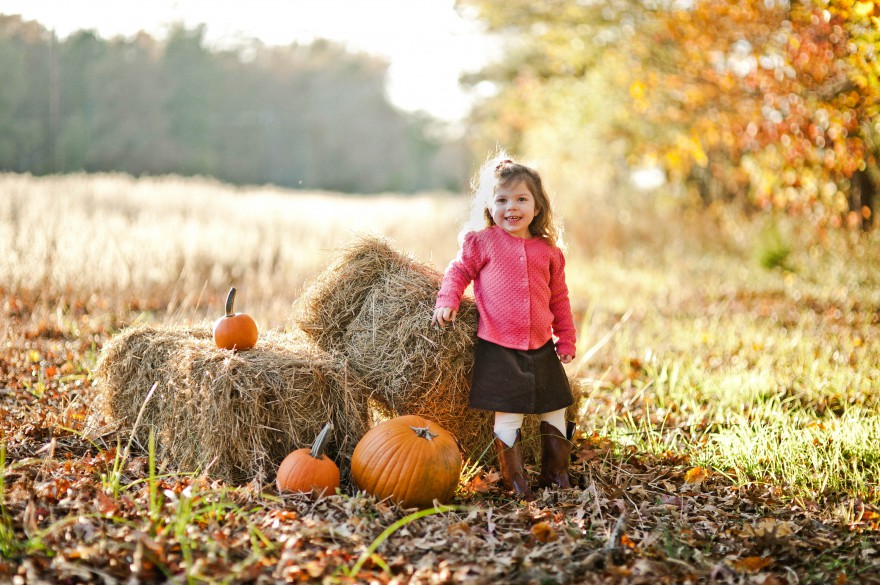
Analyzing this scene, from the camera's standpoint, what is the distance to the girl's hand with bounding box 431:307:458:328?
3.64 meters

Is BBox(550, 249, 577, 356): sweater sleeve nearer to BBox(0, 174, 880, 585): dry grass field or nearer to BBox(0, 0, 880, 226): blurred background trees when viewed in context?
BBox(0, 174, 880, 585): dry grass field

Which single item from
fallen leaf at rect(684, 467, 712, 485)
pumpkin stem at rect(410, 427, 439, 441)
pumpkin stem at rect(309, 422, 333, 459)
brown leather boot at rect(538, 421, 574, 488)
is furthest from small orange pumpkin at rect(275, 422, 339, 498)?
fallen leaf at rect(684, 467, 712, 485)

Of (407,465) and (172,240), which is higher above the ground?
(172,240)

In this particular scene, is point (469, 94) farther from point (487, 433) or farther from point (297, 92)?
point (487, 433)

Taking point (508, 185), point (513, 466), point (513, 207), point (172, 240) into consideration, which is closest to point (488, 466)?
point (513, 466)

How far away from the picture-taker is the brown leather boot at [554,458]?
375 cm

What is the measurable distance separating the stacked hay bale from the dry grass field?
17 centimetres

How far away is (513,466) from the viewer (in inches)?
143

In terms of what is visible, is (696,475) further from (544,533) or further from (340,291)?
(340,291)

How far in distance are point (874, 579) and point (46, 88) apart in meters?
16.2

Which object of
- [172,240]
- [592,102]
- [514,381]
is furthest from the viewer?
[592,102]

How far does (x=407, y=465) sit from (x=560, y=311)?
1.23 m

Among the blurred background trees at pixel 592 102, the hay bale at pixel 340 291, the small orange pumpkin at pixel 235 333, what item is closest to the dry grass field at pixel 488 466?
the hay bale at pixel 340 291

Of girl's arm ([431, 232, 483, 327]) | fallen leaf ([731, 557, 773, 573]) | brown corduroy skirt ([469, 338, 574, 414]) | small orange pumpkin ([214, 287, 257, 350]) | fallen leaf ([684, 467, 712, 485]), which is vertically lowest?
fallen leaf ([731, 557, 773, 573])
